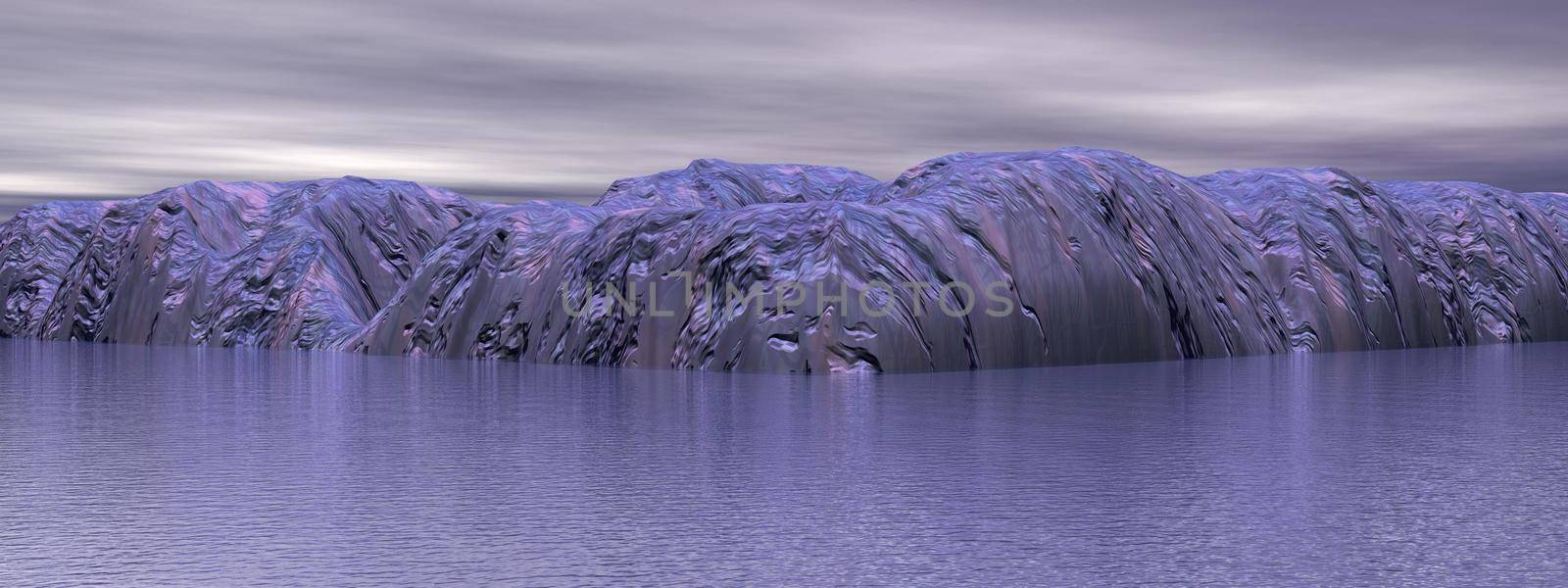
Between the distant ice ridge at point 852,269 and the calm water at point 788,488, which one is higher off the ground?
the distant ice ridge at point 852,269

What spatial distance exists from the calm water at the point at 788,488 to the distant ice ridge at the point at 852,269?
10.8m

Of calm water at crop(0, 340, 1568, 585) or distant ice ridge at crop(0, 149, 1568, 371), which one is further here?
distant ice ridge at crop(0, 149, 1568, 371)

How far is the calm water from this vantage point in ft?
A: 29.6

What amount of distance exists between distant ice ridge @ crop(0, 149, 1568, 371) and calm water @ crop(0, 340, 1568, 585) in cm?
1081

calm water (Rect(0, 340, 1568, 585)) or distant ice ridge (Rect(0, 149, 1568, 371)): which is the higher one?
distant ice ridge (Rect(0, 149, 1568, 371))

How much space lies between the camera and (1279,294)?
1906 inches

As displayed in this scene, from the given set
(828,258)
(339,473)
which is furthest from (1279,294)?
(339,473)

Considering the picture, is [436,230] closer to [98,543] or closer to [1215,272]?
[1215,272]

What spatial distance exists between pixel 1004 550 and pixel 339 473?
6007 millimetres

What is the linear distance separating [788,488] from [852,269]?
2174 cm

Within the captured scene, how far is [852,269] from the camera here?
33.8m

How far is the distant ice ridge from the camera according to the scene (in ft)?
114

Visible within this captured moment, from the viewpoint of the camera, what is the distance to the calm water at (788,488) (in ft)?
29.6

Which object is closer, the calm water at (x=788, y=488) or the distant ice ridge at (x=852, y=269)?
the calm water at (x=788, y=488)
